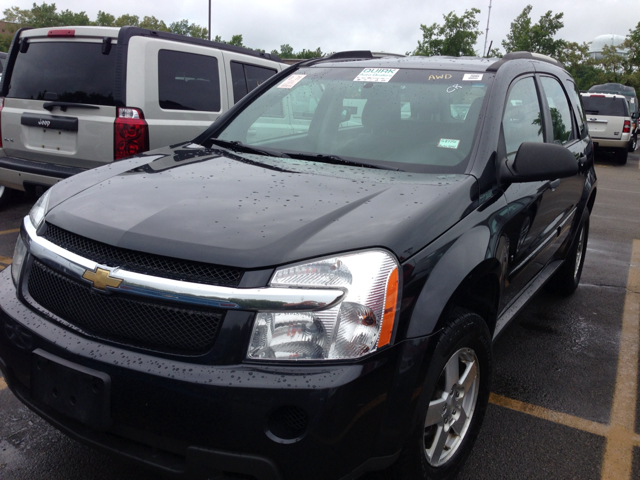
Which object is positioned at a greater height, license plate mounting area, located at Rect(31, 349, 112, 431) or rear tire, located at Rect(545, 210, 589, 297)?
license plate mounting area, located at Rect(31, 349, 112, 431)

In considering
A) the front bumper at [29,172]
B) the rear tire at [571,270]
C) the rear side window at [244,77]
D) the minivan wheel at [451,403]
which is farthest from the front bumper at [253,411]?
the rear side window at [244,77]

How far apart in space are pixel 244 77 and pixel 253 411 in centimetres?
561

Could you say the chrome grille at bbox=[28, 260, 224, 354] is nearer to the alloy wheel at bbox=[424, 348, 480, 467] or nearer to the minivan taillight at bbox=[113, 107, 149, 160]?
the alloy wheel at bbox=[424, 348, 480, 467]

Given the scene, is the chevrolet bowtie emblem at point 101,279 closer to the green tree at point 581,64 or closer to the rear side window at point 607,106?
the rear side window at point 607,106

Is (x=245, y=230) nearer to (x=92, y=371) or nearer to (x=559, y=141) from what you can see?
(x=92, y=371)

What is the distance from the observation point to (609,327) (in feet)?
13.9

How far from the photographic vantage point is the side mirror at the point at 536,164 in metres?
2.55

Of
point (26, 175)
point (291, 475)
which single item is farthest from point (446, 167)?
point (26, 175)

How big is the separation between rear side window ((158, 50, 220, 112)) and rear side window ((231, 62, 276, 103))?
31 cm

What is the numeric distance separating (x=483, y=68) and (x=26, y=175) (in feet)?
13.7

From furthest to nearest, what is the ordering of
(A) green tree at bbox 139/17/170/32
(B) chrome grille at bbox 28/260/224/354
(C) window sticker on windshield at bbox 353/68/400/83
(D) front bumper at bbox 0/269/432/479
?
(A) green tree at bbox 139/17/170/32, (C) window sticker on windshield at bbox 353/68/400/83, (B) chrome grille at bbox 28/260/224/354, (D) front bumper at bbox 0/269/432/479

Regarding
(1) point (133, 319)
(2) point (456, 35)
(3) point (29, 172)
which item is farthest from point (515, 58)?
(2) point (456, 35)

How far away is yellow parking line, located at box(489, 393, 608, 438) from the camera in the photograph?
289cm

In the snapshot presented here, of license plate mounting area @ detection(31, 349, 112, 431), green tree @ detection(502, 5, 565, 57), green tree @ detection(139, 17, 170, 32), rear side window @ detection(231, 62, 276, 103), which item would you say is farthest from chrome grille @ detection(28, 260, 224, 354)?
green tree @ detection(139, 17, 170, 32)
